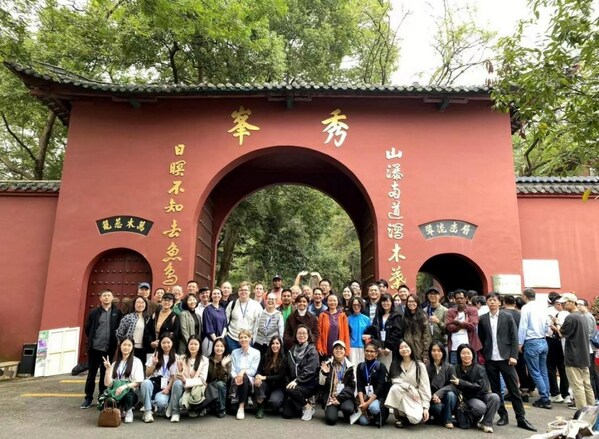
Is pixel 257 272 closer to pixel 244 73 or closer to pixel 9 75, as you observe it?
pixel 244 73

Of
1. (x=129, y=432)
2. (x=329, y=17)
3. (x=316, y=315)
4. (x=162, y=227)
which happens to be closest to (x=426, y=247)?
(x=316, y=315)

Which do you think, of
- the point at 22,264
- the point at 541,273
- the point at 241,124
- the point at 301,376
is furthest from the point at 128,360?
the point at 541,273

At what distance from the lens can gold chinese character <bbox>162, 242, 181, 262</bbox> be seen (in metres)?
7.95

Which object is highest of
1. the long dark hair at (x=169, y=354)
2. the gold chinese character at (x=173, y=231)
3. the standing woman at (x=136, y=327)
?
the gold chinese character at (x=173, y=231)

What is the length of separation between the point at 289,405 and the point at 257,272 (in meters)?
11.8

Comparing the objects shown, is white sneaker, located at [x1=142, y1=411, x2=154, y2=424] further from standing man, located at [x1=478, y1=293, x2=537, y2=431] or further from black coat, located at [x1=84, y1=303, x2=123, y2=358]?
standing man, located at [x1=478, y1=293, x2=537, y2=431]

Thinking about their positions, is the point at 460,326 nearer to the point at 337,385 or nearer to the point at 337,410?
the point at 337,385

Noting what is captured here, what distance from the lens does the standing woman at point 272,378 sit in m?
4.95

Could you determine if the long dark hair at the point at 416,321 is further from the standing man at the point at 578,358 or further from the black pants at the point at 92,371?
the black pants at the point at 92,371

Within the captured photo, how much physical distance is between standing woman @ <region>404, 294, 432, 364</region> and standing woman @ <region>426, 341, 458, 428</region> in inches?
3.3

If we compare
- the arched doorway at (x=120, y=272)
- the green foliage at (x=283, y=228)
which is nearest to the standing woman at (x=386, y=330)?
the arched doorway at (x=120, y=272)

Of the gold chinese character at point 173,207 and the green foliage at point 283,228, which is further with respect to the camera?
the green foliage at point 283,228

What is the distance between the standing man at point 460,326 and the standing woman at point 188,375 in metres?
3.02

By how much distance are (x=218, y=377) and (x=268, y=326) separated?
86 centimetres
